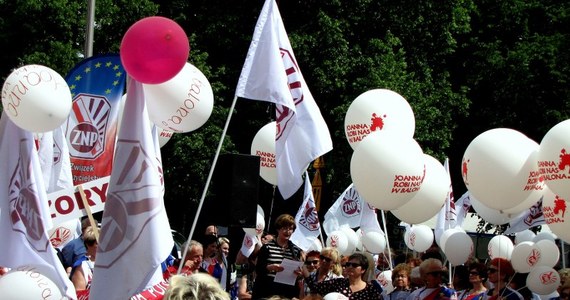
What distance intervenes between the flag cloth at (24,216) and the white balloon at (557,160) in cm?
390

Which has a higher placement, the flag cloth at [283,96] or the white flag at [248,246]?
the flag cloth at [283,96]

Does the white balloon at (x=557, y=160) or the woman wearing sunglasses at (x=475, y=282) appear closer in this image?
the white balloon at (x=557, y=160)

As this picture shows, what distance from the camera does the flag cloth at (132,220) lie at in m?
5.94

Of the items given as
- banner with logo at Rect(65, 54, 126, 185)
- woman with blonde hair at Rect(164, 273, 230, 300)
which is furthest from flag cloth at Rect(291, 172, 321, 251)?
woman with blonde hair at Rect(164, 273, 230, 300)

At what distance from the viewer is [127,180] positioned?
607 cm

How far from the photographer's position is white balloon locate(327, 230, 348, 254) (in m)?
16.1

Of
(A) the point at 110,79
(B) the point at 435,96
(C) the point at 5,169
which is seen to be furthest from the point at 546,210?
(B) the point at 435,96

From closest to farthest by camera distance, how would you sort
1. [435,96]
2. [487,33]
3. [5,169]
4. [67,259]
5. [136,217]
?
[136,217], [5,169], [67,259], [435,96], [487,33]

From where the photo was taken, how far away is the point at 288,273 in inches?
402

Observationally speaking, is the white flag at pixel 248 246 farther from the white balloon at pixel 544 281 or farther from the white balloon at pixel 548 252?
the white balloon at pixel 548 252

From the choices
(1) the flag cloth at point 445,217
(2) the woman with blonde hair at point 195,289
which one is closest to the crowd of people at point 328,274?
(2) the woman with blonde hair at point 195,289

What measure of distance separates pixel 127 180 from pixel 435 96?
2107 cm

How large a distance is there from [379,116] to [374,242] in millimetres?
6760

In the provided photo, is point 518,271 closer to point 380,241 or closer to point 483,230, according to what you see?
point 380,241
